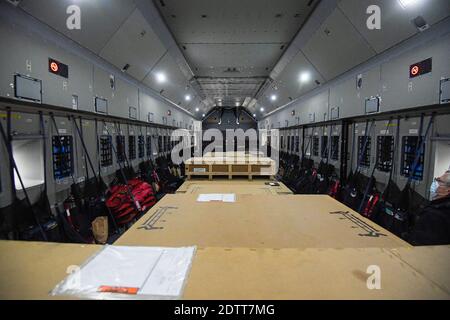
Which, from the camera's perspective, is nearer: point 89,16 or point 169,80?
point 89,16

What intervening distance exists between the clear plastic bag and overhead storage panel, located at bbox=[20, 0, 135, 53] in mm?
2784

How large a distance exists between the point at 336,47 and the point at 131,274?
475 cm

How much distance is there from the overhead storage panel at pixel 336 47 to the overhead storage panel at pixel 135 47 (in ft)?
9.61

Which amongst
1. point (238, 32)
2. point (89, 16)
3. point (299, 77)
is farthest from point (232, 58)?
point (89, 16)

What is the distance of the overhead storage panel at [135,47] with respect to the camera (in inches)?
144

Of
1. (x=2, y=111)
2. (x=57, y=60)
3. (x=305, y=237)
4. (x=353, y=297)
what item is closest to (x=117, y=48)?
(x=57, y=60)

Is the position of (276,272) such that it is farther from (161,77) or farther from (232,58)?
(161,77)

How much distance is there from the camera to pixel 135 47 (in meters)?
4.25

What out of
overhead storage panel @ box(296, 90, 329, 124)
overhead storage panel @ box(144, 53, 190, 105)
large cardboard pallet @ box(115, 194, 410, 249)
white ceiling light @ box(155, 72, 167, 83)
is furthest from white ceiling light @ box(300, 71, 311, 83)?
large cardboard pallet @ box(115, 194, 410, 249)

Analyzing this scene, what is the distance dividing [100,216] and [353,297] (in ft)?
13.3

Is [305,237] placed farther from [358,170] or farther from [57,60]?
[358,170]

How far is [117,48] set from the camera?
3975 mm

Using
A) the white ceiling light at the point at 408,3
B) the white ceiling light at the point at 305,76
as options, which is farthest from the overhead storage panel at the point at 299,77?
the white ceiling light at the point at 408,3

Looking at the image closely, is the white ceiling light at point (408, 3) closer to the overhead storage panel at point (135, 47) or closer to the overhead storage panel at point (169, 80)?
the overhead storage panel at point (135, 47)
